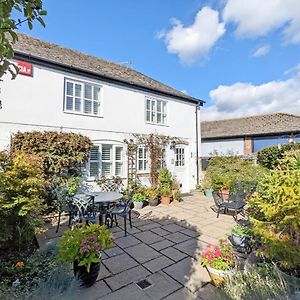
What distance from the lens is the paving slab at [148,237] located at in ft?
17.1

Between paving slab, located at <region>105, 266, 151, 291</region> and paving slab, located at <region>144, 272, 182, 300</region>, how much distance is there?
0.17 meters

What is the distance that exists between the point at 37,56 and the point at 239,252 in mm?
9008

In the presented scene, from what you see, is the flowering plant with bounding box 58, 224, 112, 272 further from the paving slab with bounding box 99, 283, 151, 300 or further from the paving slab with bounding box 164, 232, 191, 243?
the paving slab with bounding box 164, 232, 191, 243

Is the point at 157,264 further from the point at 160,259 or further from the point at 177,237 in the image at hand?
the point at 177,237

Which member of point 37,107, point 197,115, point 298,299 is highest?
point 197,115

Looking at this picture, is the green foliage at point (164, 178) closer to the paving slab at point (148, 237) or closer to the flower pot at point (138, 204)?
the flower pot at point (138, 204)

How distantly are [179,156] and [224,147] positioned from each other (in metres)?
10.6

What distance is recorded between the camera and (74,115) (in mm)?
8719

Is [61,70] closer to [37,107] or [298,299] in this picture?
[37,107]

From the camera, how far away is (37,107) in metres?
7.85

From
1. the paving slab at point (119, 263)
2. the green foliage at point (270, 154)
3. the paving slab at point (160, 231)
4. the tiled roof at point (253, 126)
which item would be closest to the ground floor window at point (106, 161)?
the paving slab at point (160, 231)

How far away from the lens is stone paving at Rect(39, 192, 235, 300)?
10.6 feet

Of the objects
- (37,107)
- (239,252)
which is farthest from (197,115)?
(239,252)

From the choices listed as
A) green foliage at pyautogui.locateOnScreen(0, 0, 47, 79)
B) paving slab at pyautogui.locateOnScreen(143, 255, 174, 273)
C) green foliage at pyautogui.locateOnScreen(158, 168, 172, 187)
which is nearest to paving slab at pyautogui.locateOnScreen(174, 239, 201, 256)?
paving slab at pyautogui.locateOnScreen(143, 255, 174, 273)
